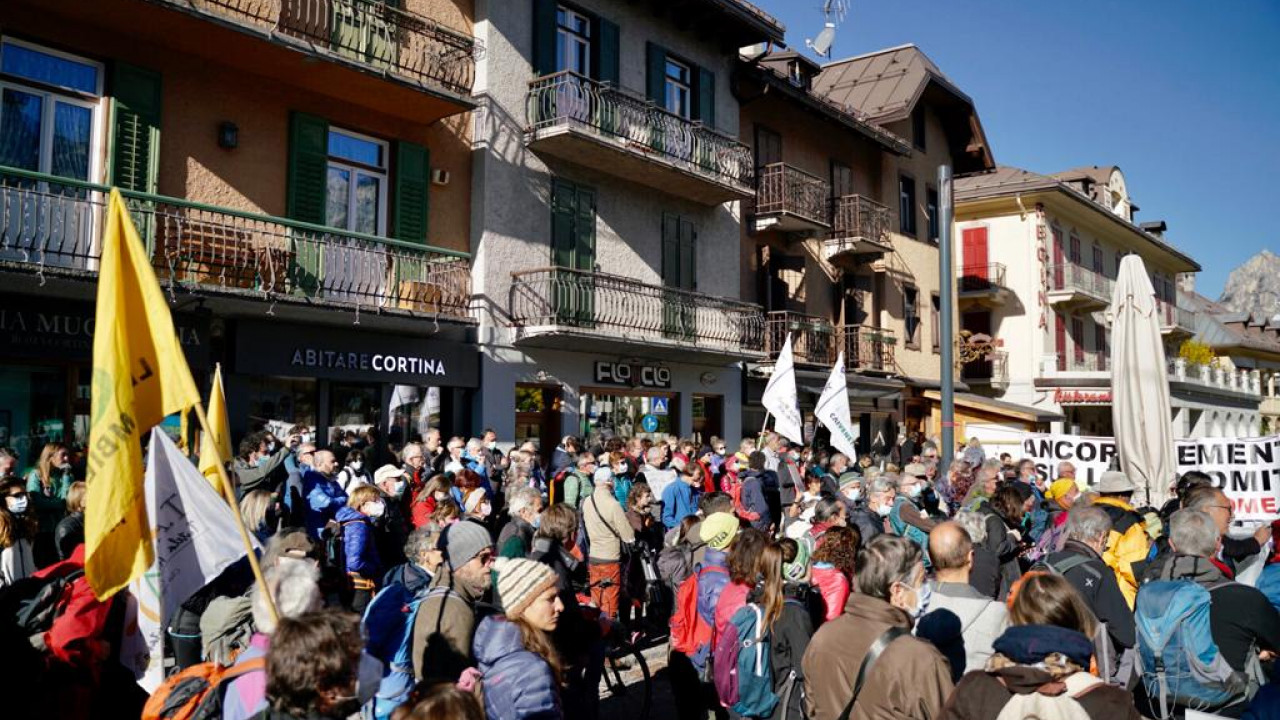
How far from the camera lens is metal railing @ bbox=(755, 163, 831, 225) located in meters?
22.2

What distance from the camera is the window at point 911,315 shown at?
27.6 m

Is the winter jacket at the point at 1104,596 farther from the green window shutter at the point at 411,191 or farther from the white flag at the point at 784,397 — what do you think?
the green window shutter at the point at 411,191

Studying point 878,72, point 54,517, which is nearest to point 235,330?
point 54,517

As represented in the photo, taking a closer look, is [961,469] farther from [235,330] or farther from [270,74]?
[270,74]

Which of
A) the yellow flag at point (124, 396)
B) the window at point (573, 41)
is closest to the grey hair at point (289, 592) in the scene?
the yellow flag at point (124, 396)

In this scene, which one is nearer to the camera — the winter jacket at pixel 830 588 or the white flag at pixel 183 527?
the white flag at pixel 183 527

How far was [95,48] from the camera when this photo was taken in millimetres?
11641

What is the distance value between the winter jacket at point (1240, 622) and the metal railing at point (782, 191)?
1742 centimetres

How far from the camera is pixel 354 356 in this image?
45.5 ft

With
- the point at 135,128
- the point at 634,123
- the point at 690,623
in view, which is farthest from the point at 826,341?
the point at 690,623

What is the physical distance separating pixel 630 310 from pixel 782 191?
6.28 meters

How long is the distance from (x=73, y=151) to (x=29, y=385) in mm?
2800

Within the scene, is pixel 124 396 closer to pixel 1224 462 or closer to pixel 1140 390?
pixel 1140 390

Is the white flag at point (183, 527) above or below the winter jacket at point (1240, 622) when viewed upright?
above
